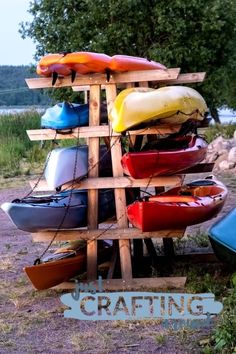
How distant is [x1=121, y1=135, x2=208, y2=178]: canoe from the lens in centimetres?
491

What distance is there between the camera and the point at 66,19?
17797 millimetres

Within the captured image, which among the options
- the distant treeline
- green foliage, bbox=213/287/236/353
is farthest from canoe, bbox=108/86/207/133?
the distant treeline

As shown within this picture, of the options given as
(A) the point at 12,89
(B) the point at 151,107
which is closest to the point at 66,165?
(B) the point at 151,107

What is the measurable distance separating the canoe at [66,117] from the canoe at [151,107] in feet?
0.83

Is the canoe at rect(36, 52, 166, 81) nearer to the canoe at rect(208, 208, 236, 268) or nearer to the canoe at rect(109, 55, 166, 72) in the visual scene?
the canoe at rect(109, 55, 166, 72)

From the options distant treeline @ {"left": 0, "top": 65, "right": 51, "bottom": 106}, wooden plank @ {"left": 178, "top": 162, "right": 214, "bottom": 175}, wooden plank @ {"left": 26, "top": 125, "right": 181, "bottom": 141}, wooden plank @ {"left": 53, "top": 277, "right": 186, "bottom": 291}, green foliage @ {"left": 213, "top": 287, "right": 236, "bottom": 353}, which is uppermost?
wooden plank @ {"left": 26, "top": 125, "right": 181, "bottom": 141}

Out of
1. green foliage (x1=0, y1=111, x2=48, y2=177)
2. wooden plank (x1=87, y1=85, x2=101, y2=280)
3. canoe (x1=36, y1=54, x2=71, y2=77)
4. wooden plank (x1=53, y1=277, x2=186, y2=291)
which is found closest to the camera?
canoe (x1=36, y1=54, x2=71, y2=77)

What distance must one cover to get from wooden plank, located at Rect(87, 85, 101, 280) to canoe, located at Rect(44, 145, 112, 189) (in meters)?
0.06

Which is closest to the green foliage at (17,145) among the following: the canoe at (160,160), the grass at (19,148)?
the grass at (19,148)

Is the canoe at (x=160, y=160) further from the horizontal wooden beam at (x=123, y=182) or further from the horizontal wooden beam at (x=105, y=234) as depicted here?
the horizontal wooden beam at (x=105, y=234)

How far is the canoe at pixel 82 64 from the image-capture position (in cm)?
498

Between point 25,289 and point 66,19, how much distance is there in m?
13.4

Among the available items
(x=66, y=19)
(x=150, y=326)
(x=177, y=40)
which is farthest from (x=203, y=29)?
(x=150, y=326)

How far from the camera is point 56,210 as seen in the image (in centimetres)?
511
